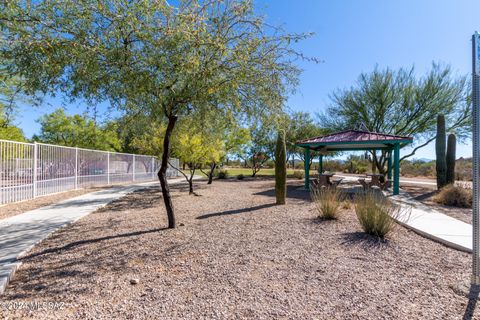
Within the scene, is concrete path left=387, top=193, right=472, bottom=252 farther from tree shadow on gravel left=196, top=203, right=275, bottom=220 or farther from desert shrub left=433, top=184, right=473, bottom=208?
tree shadow on gravel left=196, top=203, right=275, bottom=220

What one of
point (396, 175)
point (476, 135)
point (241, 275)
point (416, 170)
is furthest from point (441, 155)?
point (416, 170)

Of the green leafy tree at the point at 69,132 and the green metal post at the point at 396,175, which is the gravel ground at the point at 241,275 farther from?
the green leafy tree at the point at 69,132

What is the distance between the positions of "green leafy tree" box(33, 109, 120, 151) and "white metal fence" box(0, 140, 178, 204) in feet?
26.6

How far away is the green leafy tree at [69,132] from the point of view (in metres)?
24.2

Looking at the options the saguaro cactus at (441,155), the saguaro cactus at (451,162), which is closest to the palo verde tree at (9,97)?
the saguaro cactus at (441,155)

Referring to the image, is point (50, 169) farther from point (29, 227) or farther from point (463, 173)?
point (463, 173)

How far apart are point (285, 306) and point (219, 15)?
4.70 m

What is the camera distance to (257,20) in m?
4.56

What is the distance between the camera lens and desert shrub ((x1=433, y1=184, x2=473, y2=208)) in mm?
8867

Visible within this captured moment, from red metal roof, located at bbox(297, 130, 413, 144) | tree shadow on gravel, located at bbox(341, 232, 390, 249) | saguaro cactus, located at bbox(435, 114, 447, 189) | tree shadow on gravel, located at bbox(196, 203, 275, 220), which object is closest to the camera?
tree shadow on gravel, located at bbox(341, 232, 390, 249)

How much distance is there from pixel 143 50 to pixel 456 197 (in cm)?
1134

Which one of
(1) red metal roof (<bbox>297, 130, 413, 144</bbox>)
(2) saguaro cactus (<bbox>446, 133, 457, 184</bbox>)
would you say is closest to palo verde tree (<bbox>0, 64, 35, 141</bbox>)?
(1) red metal roof (<bbox>297, 130, 413, 144</bbox>)

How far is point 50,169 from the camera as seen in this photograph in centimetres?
1133

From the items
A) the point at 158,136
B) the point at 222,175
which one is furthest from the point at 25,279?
the point at 222,175
